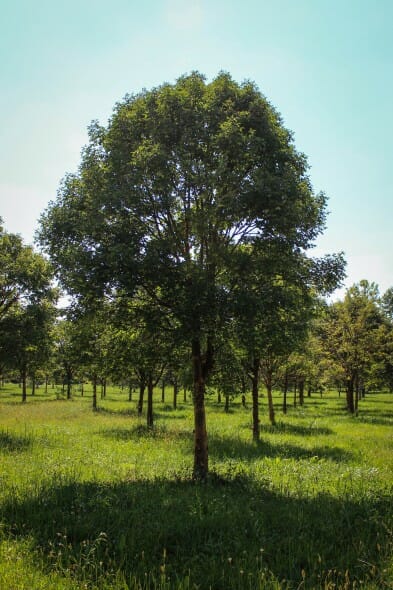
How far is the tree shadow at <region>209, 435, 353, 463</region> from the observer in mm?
16444

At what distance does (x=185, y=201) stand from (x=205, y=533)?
9067mm

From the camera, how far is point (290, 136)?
13.3m

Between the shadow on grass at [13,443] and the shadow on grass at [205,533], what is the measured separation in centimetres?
751

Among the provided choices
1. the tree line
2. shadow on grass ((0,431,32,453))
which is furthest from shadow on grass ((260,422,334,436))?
shadow on grass ((0,431,32,453))

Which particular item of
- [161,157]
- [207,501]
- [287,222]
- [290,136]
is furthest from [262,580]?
[290,136]

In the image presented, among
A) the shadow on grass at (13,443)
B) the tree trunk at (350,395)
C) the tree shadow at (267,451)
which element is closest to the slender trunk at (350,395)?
the tree trunk at (350,395)

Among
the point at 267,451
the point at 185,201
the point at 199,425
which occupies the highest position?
the point at 185,201

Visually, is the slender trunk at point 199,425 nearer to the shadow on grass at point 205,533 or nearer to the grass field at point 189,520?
the grass field at point 189,520

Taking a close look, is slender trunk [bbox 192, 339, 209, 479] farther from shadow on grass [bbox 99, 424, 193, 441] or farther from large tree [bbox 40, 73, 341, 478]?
shadow on grass [bbox 99, 424, 193, 441]

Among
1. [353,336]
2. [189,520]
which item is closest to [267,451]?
[189,520]

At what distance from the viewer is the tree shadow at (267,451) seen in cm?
1644

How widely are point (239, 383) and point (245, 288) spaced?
635 cm

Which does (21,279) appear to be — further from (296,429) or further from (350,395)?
(350,395)

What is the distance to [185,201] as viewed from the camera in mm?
12555
